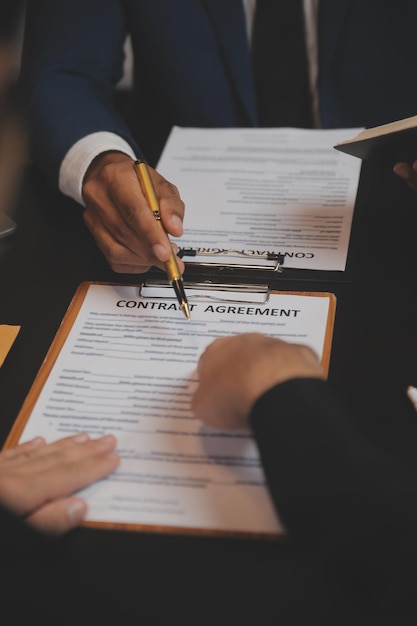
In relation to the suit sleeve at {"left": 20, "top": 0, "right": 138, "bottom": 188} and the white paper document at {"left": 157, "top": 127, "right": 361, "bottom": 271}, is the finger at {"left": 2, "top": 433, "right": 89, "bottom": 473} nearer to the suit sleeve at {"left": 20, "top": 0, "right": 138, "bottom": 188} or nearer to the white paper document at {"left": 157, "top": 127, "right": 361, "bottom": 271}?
the white paper document at {"left": 157, "top": 127, "right": 361, "bottom": 271}

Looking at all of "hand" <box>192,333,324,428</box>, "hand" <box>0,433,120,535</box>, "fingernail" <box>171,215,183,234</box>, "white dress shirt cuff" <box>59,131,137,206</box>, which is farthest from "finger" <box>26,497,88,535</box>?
"white dress shirt cuff" <box>59,131,137,206</box>

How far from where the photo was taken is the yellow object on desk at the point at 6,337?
31.0 inches

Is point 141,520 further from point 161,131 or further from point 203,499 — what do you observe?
point 161,131

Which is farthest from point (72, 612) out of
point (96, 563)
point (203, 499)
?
point (203, 499)

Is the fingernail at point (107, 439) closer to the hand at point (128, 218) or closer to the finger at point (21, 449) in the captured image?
the finger at point (21, 449)

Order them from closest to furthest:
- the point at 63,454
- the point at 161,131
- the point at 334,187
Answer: the point at 63,454, the point at 334,187, the point at 161,131

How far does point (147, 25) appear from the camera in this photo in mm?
1403

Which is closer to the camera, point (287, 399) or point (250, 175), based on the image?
point (287, 399)

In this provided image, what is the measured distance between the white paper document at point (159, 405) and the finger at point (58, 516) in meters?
0.02

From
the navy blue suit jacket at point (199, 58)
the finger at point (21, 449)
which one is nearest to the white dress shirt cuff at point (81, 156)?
the navy blue suit jacket at point (199, 58)

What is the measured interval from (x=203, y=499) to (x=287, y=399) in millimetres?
119

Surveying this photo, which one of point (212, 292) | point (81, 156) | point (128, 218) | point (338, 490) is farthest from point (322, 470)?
point (81, 156)

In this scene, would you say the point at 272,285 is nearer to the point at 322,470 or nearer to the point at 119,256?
the point at 119,256

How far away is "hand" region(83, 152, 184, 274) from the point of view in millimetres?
838
